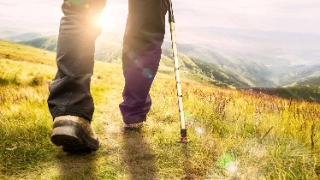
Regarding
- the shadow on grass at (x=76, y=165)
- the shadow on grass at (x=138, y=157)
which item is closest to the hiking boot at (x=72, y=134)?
the shadow on grass at (x=76, y=165)

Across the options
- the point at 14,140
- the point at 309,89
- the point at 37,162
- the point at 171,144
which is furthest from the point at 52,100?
the point at 309,89

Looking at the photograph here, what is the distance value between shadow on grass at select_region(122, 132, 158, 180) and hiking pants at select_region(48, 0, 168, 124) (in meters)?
0.61

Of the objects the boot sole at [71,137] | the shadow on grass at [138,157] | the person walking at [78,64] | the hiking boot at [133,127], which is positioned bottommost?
the hiking boot at [133,127]

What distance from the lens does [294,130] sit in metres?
3.48

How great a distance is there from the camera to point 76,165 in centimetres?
264

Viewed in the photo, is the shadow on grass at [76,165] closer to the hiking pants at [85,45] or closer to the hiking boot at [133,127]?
the hiking pants at [85,45]

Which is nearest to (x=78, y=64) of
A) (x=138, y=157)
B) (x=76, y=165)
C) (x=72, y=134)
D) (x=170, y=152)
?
(x=72, y=134)

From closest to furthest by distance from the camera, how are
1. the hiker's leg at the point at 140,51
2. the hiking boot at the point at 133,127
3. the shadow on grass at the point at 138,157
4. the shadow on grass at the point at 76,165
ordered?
the shadow on grass at the point at 76,165 < the shadow on grass at the point at 138,157 < the hiker's leg at the point at 140,51 < the hiking boot at the point at 133,127

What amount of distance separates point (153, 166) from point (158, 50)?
1.58 m

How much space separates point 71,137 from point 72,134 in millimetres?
35

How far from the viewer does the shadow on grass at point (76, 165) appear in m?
2.41

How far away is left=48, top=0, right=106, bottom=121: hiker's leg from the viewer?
2.58 metres

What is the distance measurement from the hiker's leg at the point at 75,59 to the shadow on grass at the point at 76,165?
1.46ft

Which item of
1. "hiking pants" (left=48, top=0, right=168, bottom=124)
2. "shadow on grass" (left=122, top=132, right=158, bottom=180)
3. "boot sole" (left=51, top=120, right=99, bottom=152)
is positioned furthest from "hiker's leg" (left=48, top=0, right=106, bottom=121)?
"shadow on grass" (left=122, top=132, right=158, bottom=180)
